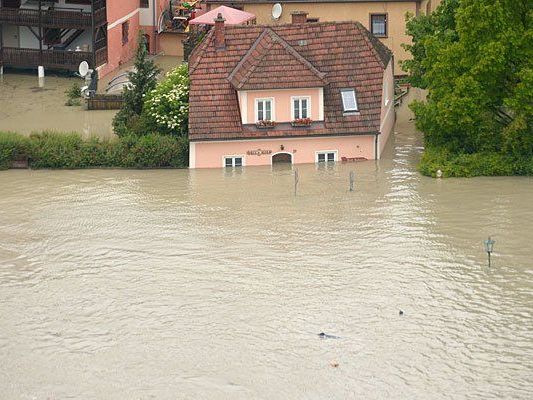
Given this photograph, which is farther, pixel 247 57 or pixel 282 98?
pixel 247 57

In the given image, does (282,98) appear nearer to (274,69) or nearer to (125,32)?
(274,69)

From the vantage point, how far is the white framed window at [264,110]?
4872 cm

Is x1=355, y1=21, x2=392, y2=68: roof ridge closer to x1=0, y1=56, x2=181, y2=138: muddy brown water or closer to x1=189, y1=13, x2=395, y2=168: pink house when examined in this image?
x1=189, y1=13, x2=395, y2=168: pink house

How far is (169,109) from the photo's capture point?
4934cm

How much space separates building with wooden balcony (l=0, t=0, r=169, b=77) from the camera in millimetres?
59688

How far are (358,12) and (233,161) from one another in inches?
555

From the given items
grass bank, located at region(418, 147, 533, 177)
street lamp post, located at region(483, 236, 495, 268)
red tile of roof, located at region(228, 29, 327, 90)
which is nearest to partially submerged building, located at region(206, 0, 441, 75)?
red tile of roof, located at region(228, 29, 327, 90)

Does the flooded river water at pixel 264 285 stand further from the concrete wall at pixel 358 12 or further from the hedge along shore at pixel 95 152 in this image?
the concrete wall at pixel 358 12

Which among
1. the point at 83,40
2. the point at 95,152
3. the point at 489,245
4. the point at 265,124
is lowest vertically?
the point at 489,245

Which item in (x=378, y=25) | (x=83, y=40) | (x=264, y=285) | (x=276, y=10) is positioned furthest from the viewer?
(x=83, y=40)

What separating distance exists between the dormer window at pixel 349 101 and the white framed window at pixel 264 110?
2.74 metres

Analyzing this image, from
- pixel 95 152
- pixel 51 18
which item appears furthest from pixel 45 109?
pixel 95 152

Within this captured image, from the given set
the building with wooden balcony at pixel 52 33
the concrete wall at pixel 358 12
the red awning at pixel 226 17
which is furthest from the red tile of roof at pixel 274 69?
the building with wooden balcony at pixel 52 33

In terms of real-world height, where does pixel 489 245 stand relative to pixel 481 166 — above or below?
below
